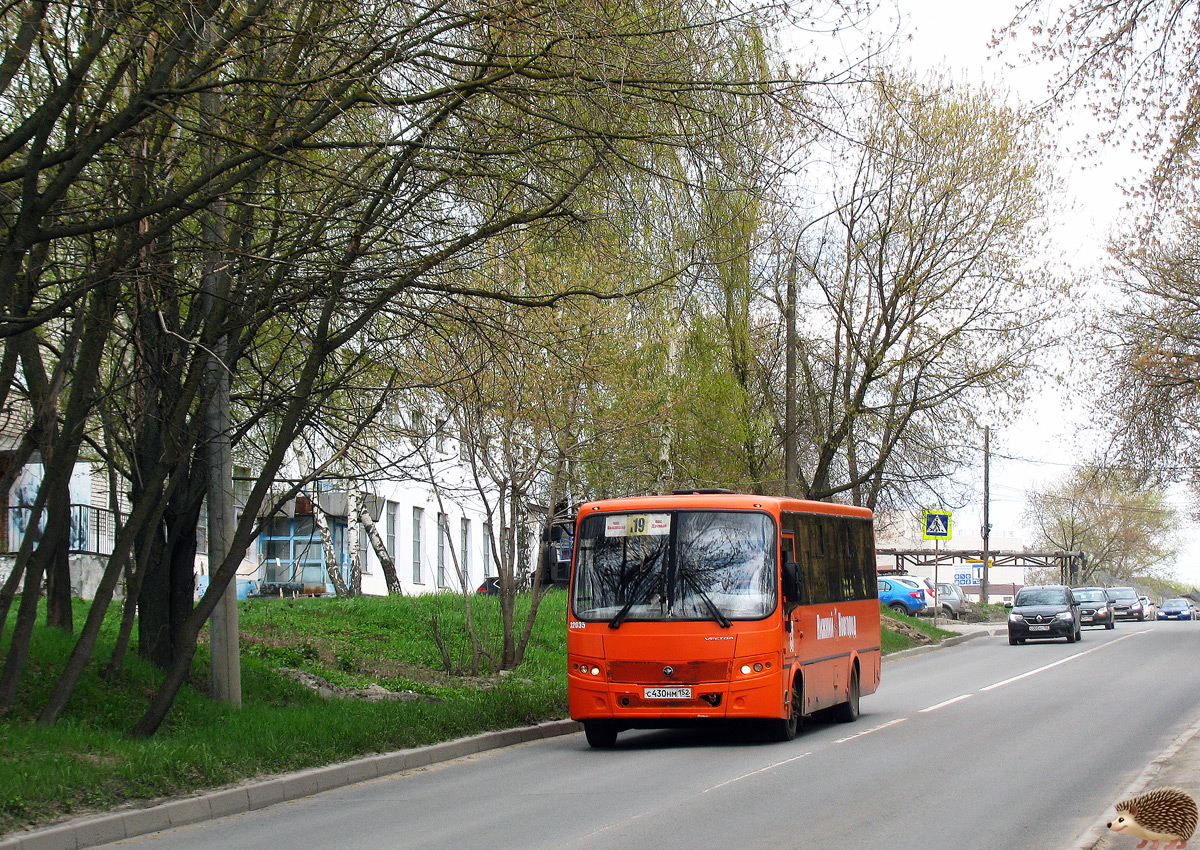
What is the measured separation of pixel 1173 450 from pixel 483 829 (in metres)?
25.1

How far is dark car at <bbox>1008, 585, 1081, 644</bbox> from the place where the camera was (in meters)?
37.8

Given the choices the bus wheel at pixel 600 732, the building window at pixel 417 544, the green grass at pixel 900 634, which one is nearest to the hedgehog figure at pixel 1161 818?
the bus wheel at pixel 600 732

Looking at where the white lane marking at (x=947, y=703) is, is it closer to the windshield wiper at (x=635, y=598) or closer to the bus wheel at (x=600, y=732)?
the bus wheel at (x=600, y=732)

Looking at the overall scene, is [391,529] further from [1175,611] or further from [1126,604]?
[1175,611]

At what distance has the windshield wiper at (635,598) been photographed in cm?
1427

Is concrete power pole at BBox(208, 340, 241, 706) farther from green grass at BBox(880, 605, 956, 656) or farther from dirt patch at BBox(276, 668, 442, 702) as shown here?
green grass at BBox(880, 605, 956, 656)

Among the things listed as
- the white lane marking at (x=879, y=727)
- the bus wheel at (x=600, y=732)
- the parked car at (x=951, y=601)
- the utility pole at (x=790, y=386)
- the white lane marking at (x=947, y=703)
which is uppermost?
the utility pole at (x=790, y=386)

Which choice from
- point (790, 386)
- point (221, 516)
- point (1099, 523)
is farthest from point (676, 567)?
point (1099, 523)

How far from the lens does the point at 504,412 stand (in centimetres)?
1878

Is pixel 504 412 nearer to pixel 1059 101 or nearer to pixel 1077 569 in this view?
pixel 1059 101

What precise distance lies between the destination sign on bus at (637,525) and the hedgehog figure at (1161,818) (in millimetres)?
8306

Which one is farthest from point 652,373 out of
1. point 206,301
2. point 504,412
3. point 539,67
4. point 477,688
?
point 539,67

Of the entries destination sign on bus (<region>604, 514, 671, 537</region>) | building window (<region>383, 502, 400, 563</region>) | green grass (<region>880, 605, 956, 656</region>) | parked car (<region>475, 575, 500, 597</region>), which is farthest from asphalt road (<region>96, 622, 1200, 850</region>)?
building window (<region>383, 502, 400, 563</region>)

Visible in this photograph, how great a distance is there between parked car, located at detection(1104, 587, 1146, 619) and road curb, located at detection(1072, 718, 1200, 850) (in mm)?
53321
